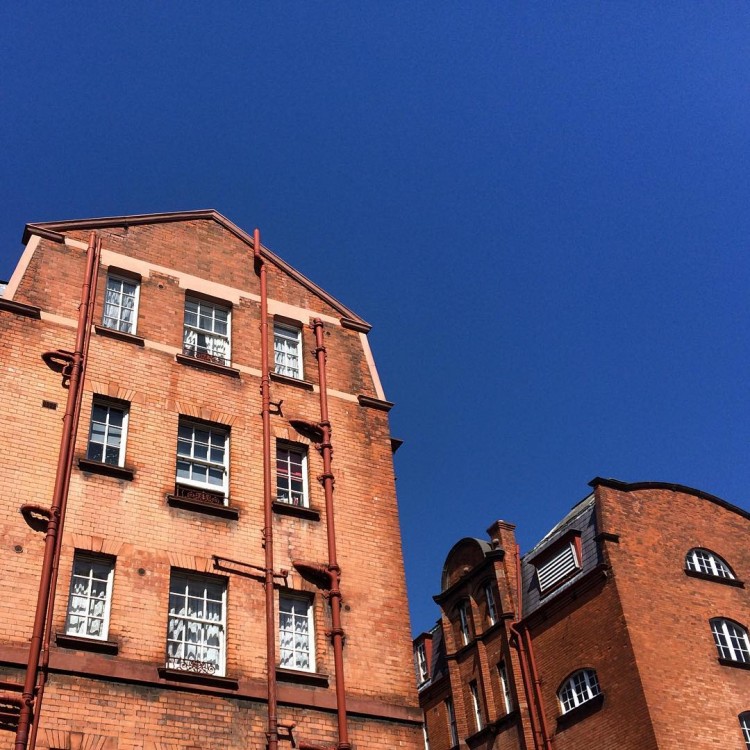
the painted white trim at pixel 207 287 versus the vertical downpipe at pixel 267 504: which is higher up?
the painted white trim at pixel 207 287

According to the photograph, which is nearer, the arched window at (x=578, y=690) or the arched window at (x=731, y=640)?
the arched window at (x=578, y=690)

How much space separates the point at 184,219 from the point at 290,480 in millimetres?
7393

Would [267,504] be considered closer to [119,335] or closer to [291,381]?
[291,381]

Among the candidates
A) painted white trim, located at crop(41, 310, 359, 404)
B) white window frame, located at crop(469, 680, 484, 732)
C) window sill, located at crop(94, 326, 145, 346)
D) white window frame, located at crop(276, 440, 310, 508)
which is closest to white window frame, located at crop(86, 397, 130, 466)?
window sill, located at crop(94, 326, 145, 346)

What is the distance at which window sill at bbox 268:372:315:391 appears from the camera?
2052 cm

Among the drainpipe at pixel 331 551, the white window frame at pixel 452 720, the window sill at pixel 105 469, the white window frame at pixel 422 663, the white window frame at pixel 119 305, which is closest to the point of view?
the drainpipe at pixel 331 551

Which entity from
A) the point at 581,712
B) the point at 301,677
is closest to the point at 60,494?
the point at 301,677

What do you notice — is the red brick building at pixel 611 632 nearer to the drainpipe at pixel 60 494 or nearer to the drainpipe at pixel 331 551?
the drainpipe at pixel 331 551

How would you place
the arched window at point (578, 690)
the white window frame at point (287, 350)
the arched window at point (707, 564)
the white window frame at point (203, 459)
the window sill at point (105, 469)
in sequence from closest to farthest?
the window sill at point (105, 469), the white window frame at point (203, 459), the white window frame at point (287, 350), the arched window at point (578, 690), the arched window at point (707, 564)

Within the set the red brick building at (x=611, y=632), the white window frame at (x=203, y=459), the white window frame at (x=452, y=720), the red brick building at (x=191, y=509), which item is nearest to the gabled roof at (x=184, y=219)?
the red brick building at (x=191, y=509)

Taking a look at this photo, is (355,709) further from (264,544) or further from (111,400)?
(111,400)

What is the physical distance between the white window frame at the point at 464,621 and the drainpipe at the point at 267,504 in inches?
707

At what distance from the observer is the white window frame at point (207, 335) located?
20.2 metres

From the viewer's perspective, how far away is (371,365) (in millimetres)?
A: 22641
